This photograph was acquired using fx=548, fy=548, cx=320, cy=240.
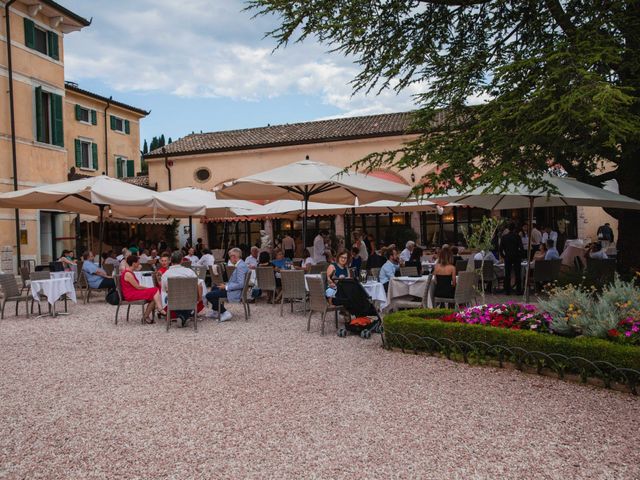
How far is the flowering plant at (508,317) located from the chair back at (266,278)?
4555mm

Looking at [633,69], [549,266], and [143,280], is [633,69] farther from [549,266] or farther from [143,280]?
[143,280]

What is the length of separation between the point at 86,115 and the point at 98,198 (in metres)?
21.1

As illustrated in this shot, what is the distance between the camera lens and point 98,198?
428 inches

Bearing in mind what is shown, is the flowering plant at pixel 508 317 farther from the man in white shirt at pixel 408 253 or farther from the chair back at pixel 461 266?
the man in white shirt at pixel 408 253

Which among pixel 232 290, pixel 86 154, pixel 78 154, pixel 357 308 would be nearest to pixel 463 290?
pixel 357 308

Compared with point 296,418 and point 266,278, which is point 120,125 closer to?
point 266,278

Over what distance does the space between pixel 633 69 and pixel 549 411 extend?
5535 millimetres

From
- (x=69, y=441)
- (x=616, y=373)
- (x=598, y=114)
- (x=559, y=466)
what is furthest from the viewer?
(x=598, y=114)

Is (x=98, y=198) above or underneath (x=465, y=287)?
above

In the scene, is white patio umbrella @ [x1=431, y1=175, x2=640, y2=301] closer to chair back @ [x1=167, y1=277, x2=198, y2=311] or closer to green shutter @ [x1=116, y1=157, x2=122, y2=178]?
chair back @ [x1=167, y1=277, x2=198, y2=311]

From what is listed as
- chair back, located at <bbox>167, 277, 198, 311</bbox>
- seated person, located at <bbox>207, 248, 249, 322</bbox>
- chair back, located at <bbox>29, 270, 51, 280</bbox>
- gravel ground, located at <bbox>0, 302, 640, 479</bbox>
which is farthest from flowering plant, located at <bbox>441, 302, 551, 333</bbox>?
chair back, located at <bbox>29, 270, 51, 280</bbox>

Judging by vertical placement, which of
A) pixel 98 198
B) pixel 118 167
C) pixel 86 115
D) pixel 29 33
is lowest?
pixel 98 198

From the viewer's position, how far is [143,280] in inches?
440

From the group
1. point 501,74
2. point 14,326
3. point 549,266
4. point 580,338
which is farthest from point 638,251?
point 14,326
